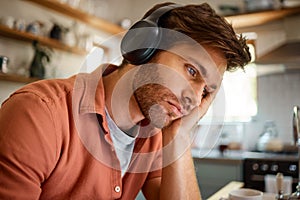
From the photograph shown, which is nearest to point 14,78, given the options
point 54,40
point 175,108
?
point 54,40

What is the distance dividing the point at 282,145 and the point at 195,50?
6.77ft

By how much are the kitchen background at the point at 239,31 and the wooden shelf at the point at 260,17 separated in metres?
0.06

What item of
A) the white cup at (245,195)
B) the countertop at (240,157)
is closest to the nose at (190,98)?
the white cup at (245,195)

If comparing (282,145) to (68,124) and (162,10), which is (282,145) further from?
(68,124)

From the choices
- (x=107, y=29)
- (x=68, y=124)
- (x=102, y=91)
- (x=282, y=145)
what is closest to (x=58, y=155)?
(x=68, y=124)

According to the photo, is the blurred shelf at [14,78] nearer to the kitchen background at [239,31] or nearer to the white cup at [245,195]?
the kitchen background at [239,31]

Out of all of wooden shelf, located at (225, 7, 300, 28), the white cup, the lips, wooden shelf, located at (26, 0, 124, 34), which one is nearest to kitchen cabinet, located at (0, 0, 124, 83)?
wooden shelf, located at (26, 0, 124, 34)

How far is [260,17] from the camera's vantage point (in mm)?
2896

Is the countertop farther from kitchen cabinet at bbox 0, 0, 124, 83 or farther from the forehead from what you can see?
the forehead

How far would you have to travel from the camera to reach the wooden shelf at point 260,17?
271cm

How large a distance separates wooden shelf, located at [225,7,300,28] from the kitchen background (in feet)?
0.20

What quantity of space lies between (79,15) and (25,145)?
2.42 metres

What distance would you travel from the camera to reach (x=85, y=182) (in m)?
0.79

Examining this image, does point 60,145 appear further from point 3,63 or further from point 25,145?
point 3,63
